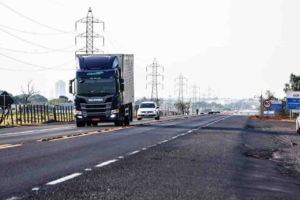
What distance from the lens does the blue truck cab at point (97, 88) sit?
26.3 m

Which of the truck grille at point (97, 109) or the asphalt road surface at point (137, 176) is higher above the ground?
the truck grille at point (97, 109)

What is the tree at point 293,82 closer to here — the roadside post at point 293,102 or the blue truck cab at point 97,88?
the roadside post at point 293,102

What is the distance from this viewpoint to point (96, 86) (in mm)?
26266

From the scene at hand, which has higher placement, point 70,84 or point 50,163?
point 70,84

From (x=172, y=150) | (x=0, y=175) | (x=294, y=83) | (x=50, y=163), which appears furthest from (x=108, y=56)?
(x=294, y=83)

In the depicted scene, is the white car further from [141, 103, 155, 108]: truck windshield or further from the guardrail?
the guardrail

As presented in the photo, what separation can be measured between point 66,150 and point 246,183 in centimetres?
607

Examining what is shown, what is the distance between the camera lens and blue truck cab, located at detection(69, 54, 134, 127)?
26.3 m

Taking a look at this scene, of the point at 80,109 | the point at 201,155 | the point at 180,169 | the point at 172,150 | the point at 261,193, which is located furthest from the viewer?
the point at 80,109

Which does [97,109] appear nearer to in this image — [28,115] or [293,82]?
[28,115]

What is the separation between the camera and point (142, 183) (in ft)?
23.2

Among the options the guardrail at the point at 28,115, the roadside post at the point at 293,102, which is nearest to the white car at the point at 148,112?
the guardrail at the point at 28,115

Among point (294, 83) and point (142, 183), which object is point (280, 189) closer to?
point (142, 183)

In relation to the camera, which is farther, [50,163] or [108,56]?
[108,56]
